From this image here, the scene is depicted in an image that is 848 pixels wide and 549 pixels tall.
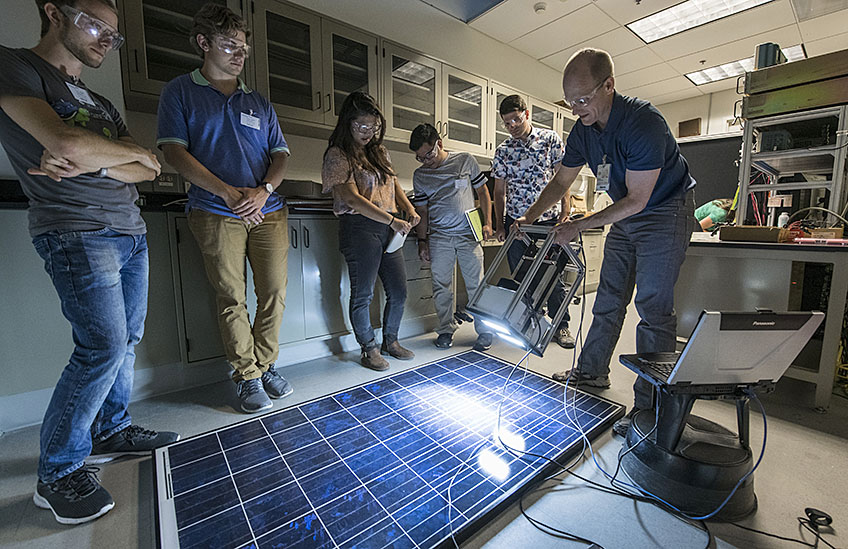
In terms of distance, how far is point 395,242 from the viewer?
77.1 inches

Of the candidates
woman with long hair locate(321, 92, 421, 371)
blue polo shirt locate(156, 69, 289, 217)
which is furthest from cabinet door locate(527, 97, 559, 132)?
blue polo shirt locate(156, 69, 289, 217)

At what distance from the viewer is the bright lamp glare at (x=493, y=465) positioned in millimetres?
1090

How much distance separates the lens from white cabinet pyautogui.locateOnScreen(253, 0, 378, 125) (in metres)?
2.10

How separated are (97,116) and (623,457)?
1868 mm

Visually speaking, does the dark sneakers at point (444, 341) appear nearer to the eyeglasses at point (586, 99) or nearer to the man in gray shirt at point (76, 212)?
the eyeglasses at point (586, 99)

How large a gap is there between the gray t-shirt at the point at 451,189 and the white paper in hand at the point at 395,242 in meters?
0.38

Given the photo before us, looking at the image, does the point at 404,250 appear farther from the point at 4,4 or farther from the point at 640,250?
the point at 4,4

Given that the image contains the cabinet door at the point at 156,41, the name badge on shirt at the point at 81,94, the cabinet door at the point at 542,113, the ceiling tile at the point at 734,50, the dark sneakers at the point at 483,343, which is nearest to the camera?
the name badge on shirt at the point at 81,94

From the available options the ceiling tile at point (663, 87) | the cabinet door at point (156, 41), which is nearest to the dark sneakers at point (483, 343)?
the cabinet door at point (156, 41)

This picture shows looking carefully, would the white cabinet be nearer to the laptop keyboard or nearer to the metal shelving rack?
the laptop keyboard

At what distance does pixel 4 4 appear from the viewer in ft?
4.69

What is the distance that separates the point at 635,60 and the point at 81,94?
5032 mm

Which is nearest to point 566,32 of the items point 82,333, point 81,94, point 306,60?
point 306,60

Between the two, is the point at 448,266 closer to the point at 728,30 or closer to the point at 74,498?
the point at 74,498
